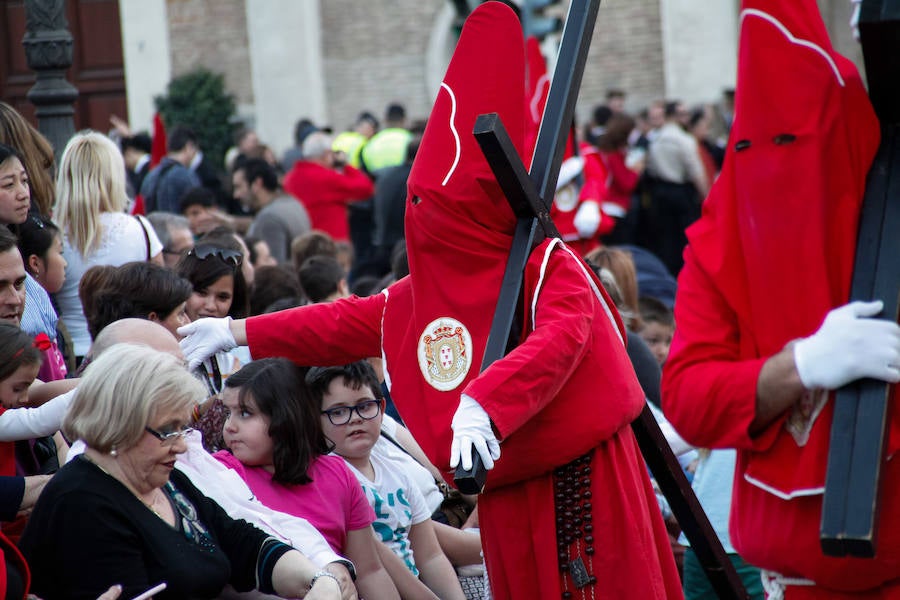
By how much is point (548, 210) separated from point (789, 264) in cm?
114

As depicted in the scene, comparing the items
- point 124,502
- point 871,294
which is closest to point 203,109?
point 124,502

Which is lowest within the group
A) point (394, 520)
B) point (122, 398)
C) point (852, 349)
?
point (394, 520)

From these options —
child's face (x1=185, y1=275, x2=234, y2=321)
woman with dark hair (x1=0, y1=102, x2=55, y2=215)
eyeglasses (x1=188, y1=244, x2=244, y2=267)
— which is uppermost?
woman with dark hair (x1=0, y1=102, x2=55, y2=215)

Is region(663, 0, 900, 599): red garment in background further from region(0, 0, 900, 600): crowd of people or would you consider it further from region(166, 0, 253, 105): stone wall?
region(166, 0, 253, 105): stone wall

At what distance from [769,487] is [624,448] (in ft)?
3.36

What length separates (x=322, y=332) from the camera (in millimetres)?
4055

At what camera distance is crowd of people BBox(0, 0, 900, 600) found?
8.96 feet

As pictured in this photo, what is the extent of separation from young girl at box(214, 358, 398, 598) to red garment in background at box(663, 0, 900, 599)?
1.74 metres

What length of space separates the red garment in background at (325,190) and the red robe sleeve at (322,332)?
6736 millimetres

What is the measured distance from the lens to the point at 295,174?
1091 cm

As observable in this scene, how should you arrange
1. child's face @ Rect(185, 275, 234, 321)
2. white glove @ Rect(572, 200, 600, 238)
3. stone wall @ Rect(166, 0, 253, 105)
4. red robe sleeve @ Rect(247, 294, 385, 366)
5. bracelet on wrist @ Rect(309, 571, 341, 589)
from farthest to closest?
stone wall @ Rect(166, 0, 253, 105), white glove @ Rect(572, 200, 600, 238), child's face @ Rect(185, 275, 234, 321), red robe sleeve @ Rect(247, 294, 385, 366), bracelet on wrist @ Rect(309, 571, 341, 589)

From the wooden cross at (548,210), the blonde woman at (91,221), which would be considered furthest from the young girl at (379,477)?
the blonde woman at (91,221)

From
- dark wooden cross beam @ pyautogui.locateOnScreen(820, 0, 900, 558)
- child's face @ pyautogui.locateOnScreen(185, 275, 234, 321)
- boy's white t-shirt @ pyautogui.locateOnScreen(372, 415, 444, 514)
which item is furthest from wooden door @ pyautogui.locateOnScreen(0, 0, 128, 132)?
dark wooden cross beam @ pyautogui.locateOnScreen(820, 0, 900, 558)

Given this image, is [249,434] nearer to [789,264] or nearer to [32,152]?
[789,264]
